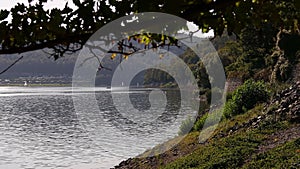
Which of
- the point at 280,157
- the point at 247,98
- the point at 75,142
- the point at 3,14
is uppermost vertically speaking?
the point at 3,14

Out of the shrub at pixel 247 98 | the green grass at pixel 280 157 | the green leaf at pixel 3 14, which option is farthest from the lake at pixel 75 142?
the green leaf at pixel 3 14

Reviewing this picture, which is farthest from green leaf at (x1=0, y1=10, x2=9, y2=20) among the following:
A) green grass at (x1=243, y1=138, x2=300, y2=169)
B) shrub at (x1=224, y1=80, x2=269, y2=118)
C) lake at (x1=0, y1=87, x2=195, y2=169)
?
shrub at (x1=224, y1=80, x2=269, y2=118)

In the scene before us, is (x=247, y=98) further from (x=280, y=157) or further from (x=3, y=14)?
(x=3, y=14)

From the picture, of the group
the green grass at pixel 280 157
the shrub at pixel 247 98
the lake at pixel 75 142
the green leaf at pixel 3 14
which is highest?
the green leaf at pixel 3 14

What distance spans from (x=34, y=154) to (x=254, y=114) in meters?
18.8

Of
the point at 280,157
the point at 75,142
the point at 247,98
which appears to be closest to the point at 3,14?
the point at 280,157

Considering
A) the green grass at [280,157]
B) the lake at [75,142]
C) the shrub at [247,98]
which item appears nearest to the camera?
the green grass at [280,157]

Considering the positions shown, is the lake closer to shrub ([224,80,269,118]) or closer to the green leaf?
shrub ([224,80,269,118])

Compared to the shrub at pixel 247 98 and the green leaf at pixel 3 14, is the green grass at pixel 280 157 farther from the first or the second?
the green leaf at pixel 3 14

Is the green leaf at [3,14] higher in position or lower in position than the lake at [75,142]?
higher

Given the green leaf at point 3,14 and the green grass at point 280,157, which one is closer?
the green leaf at point 3,14

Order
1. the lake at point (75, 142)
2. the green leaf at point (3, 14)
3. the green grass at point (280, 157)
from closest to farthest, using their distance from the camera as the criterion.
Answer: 1. the green leaf at point (3, 14)
2. the green grass at point (280, 157)
3. the lake at point (75, 142)

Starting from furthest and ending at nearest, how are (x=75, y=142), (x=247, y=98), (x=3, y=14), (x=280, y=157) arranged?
1. (x=75, y=142)
2. (x=247, y=98)
3. (x=280, y=157)
4. (x=3, y=14)

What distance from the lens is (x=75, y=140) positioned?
4141 centimetres
